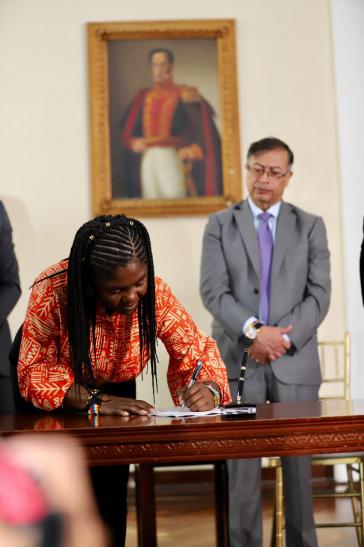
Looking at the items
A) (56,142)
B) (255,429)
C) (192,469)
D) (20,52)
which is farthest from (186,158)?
(255,429)

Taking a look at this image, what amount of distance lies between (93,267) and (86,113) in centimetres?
367

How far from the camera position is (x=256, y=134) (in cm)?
606

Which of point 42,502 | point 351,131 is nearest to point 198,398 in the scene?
point 42,502

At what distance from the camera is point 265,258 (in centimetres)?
449

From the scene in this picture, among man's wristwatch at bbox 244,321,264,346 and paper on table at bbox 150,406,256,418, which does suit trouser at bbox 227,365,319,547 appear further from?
paper on table at bbox 150,406,256,418

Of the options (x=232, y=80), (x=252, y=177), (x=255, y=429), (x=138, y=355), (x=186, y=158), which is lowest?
(x=255, y=429)

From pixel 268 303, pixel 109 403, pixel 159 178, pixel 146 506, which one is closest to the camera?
pixel 109 403

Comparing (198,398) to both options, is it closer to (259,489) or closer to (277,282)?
(259,489)

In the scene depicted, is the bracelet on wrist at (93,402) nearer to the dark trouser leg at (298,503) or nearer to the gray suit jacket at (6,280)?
the gray suit jacket at (6,280)

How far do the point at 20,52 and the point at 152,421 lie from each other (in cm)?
418

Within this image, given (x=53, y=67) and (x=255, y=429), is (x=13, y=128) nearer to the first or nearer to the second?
(x=53, y=67)

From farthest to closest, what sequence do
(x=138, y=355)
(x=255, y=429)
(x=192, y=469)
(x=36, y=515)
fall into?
(x=192, y=469) < (x=138, y=355) < (x=255, y=429) < (x=36, y=515)

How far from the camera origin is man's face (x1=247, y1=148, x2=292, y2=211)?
14.8 ft

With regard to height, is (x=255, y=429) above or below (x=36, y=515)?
below
